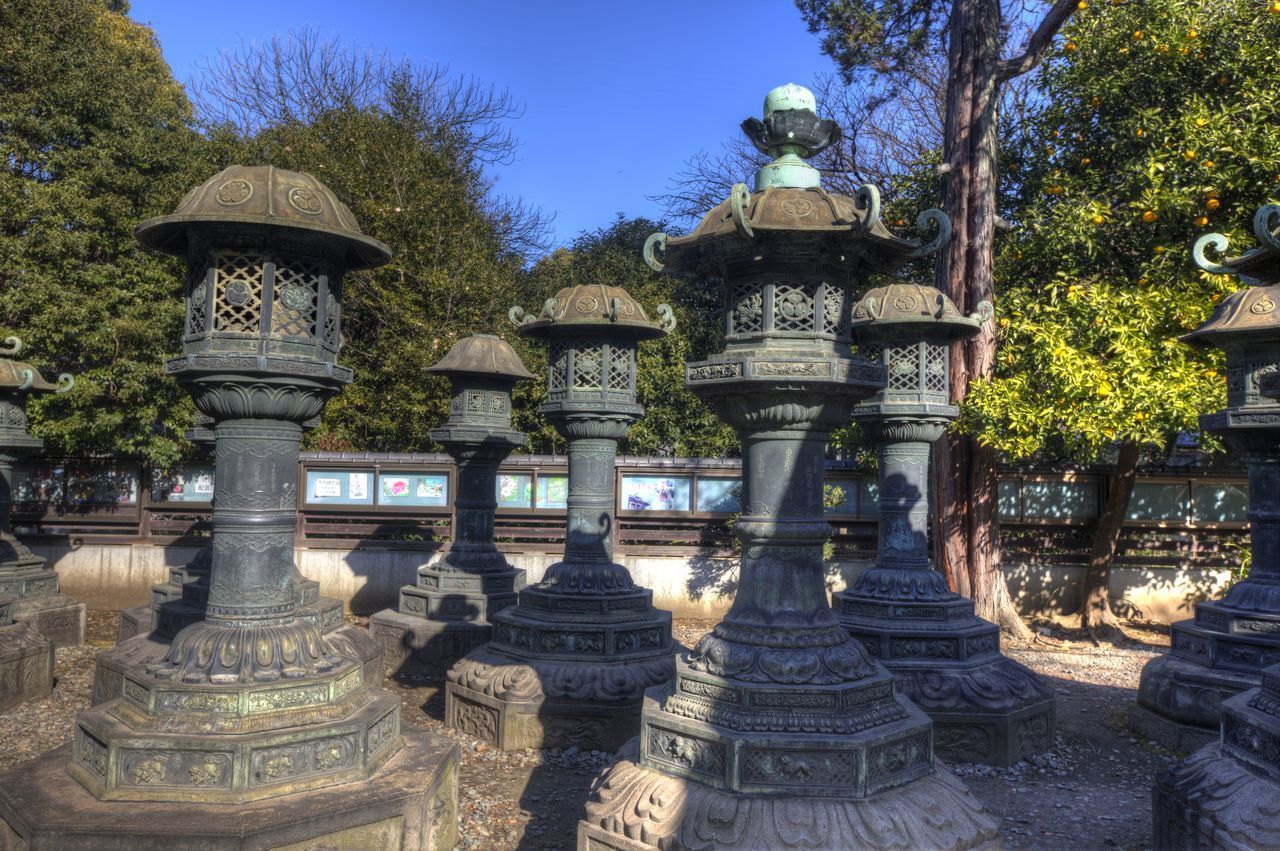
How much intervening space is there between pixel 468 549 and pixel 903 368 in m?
4.57

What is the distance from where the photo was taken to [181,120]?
44.5 feet

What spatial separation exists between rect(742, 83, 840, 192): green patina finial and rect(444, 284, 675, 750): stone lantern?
2.62 m

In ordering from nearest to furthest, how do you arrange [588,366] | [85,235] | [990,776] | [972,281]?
[990,776] → [588,366] → [972,281] → [85,235]

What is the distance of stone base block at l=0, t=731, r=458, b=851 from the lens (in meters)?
3.09

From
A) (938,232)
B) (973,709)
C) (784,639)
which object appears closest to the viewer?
(784,639)

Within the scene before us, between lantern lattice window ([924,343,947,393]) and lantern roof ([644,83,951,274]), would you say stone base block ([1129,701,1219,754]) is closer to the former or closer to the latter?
lantern lattice window ([924,343,947,393])

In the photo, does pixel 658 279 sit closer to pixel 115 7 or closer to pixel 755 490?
pixel 755 490

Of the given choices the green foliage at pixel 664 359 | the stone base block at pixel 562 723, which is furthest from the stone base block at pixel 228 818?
the green foliage at pixel 664 359

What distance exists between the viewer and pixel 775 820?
315 centimetres

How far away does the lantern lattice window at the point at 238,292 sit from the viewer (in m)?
3.88

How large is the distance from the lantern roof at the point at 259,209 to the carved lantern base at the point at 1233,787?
14.6ft

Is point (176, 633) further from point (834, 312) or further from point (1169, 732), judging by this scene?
point (1169, 732)

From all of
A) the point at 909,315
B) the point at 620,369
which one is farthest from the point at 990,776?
the point at 620,369

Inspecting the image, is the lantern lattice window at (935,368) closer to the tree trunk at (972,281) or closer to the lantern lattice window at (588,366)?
the lantern lattice window at (588,366)
